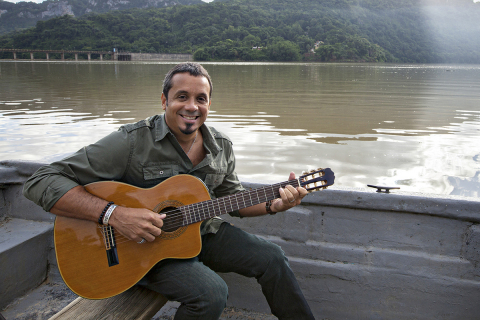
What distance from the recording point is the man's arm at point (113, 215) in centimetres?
209

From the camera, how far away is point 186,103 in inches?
95.4

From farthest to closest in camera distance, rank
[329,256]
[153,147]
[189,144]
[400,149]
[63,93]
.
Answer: [63,93]
[400,149]
[329,256]
[189,144]
[153,147]

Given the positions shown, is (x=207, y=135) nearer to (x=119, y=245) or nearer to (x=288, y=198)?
(x=288, y=198)

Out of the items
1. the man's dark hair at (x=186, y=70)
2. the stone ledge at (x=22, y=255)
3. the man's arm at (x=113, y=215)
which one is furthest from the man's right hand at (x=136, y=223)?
the stone ledge at (x=22, y=255)

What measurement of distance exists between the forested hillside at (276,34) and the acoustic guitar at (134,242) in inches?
3948

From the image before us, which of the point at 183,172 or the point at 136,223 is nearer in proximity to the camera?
the point at 136,223

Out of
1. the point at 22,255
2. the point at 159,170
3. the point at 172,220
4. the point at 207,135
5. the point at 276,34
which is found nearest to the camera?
the point at 172,220

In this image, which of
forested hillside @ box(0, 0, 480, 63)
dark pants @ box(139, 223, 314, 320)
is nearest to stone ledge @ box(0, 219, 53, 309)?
dark pants @ box(139, 223, 314, 320)

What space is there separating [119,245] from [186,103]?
0.95m

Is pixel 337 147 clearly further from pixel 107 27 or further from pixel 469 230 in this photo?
pixel 107 27

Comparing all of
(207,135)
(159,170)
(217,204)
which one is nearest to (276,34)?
(207,135)

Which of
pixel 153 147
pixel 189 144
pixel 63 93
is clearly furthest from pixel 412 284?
pixel 63 93

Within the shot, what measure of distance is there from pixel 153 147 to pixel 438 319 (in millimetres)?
2265

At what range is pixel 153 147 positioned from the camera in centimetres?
236
